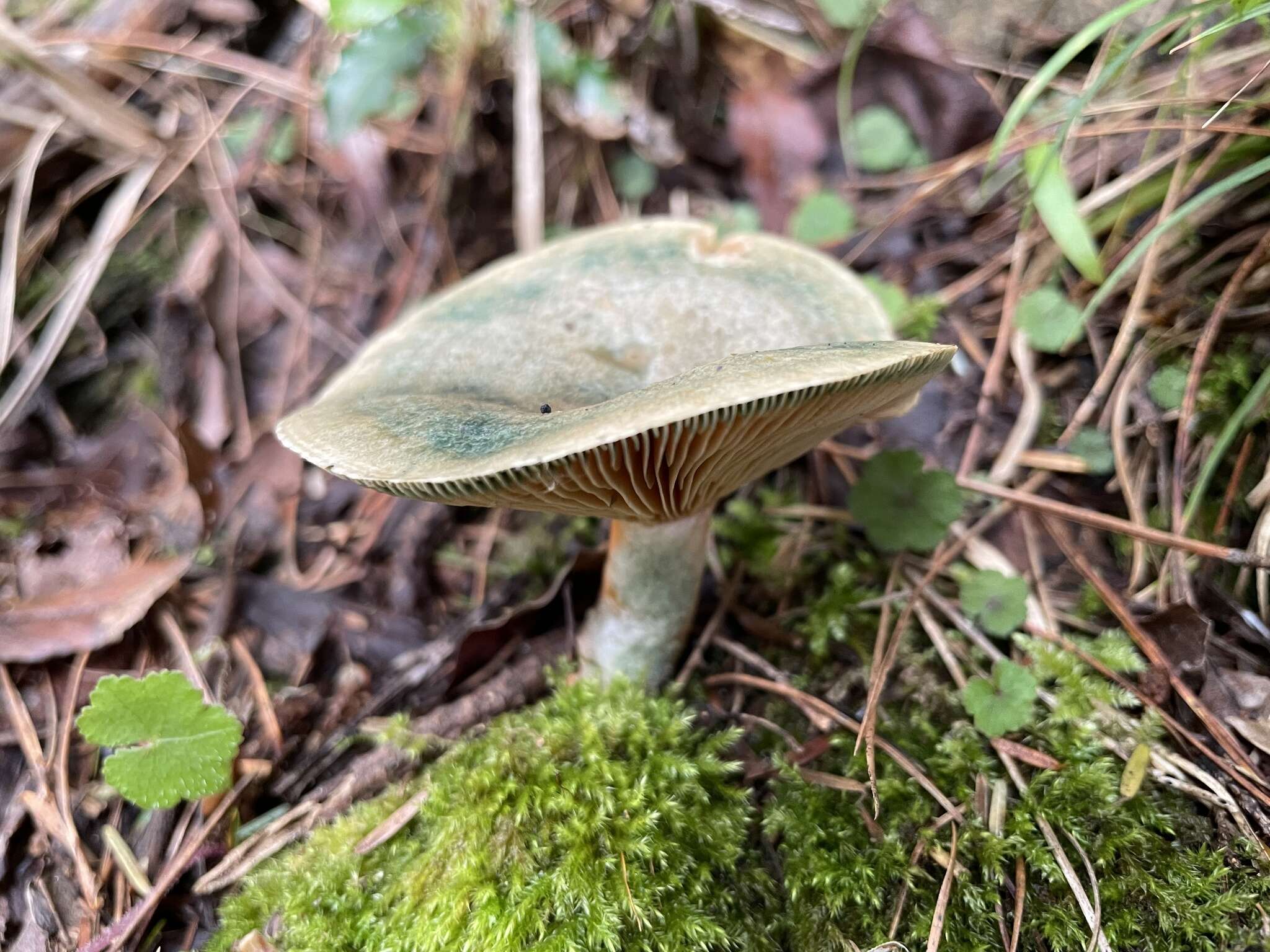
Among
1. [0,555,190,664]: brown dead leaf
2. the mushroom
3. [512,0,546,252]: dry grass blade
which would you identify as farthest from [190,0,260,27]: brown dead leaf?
[0,555,190,664]: brown dead leaf

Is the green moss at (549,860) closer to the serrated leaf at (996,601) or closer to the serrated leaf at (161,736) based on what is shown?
the serrated leaf at (161,736)

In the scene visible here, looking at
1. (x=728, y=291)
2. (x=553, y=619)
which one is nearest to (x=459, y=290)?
(x=728, y=291)

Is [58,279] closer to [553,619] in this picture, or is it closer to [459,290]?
[459,290]

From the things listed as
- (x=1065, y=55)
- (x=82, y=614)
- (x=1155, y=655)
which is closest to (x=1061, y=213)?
(x=1065, y=55)

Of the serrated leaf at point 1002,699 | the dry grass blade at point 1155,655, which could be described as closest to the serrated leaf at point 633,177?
the dry grass blade at point 1155,655

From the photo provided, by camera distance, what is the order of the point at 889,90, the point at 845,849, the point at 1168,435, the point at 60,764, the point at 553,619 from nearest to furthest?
the point at 845,849 → the point at 60,764 → the point at 1168,435 → the point at 553,619 → the point at 889,90

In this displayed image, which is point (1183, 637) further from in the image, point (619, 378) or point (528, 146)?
point (528, 146)

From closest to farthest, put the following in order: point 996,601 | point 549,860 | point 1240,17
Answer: point 1240,17
point 549,860
point 996,601
